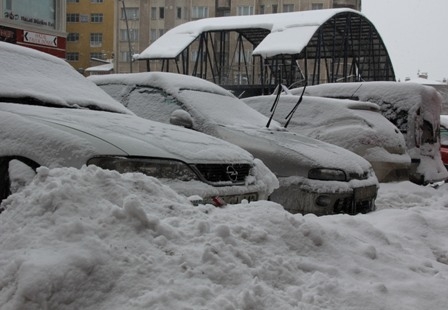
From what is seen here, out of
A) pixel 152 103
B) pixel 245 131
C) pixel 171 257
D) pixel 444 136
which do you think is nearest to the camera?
pixel 171 257

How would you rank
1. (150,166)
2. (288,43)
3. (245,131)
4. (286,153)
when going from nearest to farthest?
(150,166)
(286,153)
(245,131)
(288,43)

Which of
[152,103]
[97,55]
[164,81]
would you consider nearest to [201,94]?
[164,81]

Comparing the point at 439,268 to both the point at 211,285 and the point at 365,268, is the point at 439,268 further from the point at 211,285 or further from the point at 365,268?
the point at 211,285

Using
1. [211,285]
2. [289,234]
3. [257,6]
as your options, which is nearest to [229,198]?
[289,234]

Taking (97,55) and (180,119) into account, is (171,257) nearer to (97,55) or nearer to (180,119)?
(180,119)

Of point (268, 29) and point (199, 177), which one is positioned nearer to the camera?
point (199, 177)

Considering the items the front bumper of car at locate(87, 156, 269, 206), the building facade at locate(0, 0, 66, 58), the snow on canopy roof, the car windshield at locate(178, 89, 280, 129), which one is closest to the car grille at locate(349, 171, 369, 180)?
the car windshield at locate(178, 89, 280, 129)

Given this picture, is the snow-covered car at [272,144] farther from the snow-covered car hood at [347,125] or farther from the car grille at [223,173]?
the snow-covered car hood at [347,125]

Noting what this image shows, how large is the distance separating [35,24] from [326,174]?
1439 cm

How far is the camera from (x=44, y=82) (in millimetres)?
4230

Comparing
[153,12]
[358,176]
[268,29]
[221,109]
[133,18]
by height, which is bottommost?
[358,176]

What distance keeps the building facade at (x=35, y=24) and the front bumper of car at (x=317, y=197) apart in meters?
12.5

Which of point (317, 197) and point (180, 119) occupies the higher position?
point (180, 119)

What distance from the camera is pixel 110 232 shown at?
225cm
